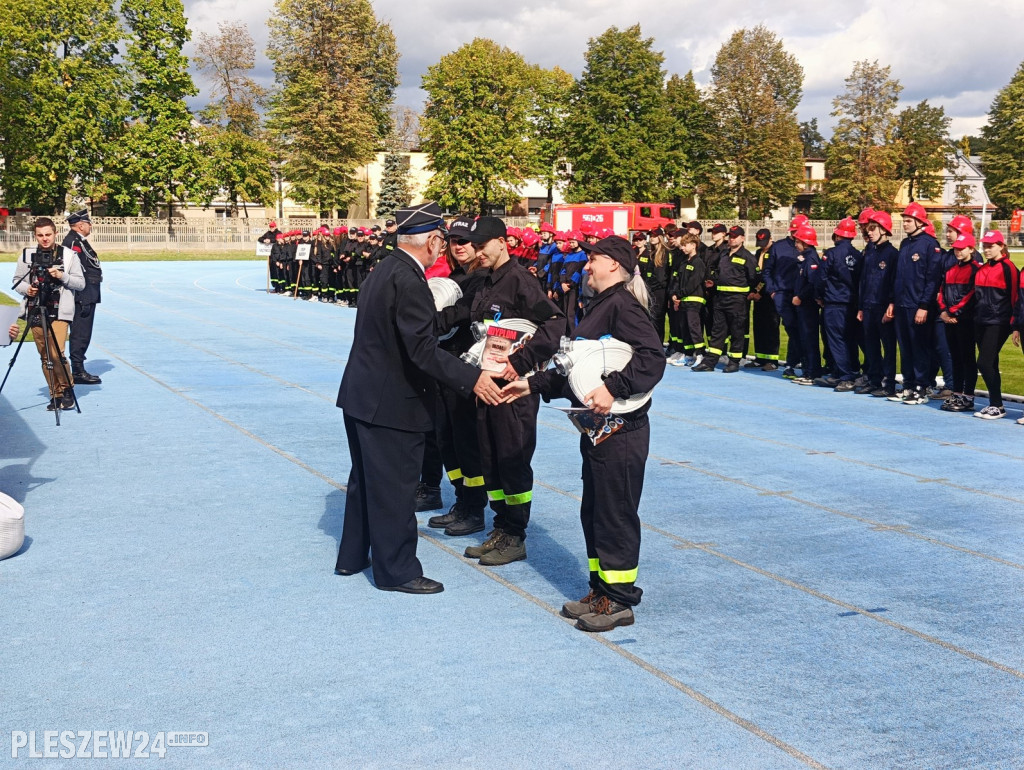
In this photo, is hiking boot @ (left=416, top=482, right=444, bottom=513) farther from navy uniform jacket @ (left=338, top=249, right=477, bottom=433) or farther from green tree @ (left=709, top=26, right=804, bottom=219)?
green tree @ (left=709, top=26, right=804, bottom=219)

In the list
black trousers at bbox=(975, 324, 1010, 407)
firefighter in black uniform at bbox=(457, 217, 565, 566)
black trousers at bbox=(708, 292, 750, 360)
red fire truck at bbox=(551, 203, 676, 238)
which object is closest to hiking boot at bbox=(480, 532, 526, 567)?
firefighter in black uniform at bbox=(457, 217, 565, 566)

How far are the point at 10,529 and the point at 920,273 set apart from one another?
34.2 feet

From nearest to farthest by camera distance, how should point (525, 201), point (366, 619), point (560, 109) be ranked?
point (366, 619) → point (560, 109) → point (525, 201)

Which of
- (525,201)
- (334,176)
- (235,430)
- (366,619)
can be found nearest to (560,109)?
(525,201)

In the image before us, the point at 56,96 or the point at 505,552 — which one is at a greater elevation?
the point at 56,96

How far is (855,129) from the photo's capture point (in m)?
75.8

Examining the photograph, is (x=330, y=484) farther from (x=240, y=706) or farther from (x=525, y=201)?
(x=525, y=201)

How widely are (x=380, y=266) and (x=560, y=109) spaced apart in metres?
76.8

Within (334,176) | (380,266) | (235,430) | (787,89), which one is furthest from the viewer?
(787,89)

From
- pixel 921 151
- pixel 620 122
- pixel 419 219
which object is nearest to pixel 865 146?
pixel 921 151

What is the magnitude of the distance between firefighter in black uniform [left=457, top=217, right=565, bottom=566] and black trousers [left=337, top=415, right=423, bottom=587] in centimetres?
73

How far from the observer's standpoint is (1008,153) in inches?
3130

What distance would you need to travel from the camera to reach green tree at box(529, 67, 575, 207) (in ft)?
256

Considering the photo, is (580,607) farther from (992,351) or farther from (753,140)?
(753,140)
